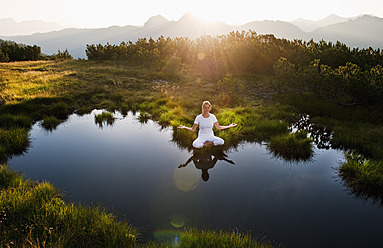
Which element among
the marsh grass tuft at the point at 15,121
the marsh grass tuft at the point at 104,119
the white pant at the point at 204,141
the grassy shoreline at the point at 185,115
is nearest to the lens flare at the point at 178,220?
the grassy shoreline at the point at 185,115

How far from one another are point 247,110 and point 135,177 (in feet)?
24.4

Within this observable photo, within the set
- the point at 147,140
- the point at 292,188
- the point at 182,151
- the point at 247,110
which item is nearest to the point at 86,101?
the point at 147,140

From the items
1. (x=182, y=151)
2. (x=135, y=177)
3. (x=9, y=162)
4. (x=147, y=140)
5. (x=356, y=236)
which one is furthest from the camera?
(x=147, y=140)

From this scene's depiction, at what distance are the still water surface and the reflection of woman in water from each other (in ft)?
0.21

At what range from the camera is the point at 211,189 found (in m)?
5.52

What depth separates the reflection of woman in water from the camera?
657cm

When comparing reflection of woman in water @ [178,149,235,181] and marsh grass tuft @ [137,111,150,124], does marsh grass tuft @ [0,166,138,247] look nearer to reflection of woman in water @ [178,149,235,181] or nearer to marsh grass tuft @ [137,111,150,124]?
reflection of woman in water @ [178,149,235,181]

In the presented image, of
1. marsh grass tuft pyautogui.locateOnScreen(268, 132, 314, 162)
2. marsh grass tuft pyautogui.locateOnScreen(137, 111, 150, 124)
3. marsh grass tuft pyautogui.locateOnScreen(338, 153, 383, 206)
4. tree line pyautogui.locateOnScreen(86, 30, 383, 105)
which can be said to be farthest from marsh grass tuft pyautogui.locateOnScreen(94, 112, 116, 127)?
tree line pyautogui.locateOnScreen(86, 30, 383, 105)

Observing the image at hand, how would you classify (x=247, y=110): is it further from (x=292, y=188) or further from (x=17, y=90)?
(x=17, y=90)

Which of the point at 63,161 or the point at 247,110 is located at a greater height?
the point at 247,110

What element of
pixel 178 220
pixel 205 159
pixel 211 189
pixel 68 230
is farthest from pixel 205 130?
pixel 68 230

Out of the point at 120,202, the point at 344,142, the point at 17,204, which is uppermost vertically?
the point at 344,142

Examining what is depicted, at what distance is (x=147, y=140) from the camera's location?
8.52 meters

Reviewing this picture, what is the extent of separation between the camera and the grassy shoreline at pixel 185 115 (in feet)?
17.7
